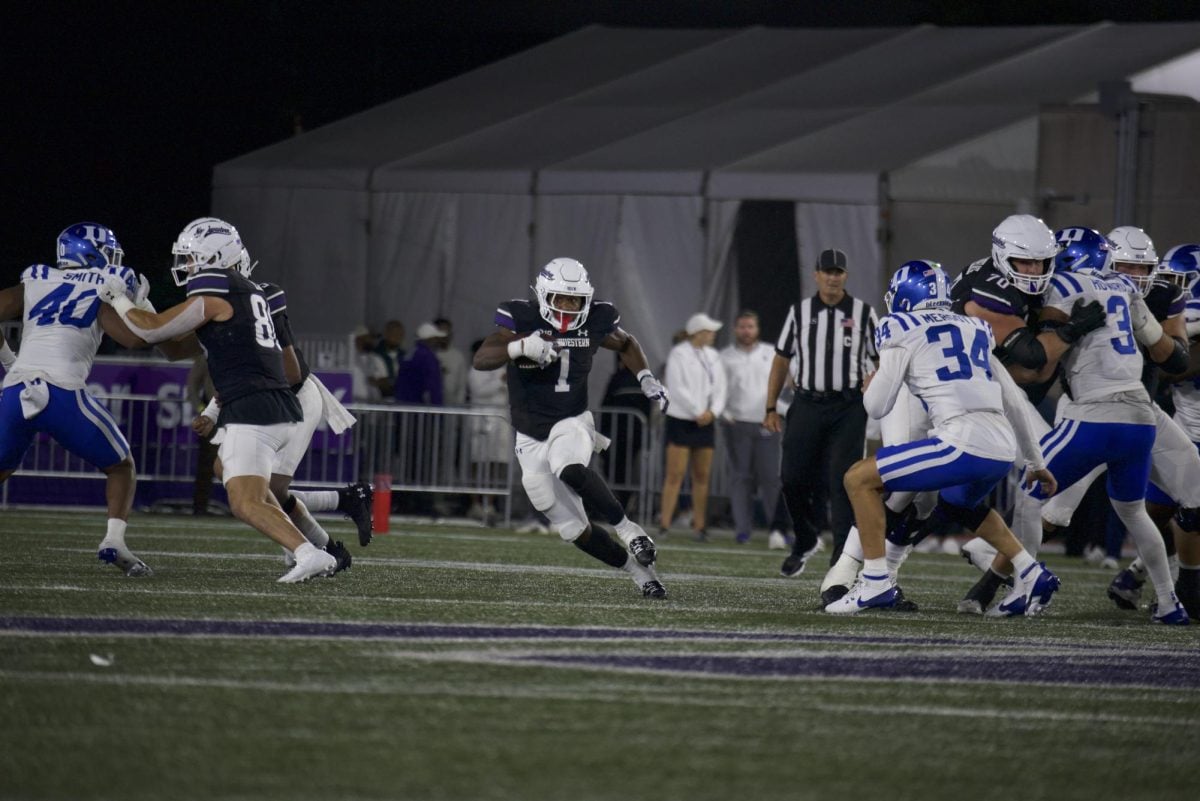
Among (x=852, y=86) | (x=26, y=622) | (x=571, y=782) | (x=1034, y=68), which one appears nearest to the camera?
(x=571, y=782)

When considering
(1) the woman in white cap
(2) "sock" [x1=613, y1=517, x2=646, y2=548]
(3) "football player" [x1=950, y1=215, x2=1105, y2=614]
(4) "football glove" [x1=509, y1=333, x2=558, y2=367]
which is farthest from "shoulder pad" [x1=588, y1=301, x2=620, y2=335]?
(1) the woman in white cap

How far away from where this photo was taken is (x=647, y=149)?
18094mm

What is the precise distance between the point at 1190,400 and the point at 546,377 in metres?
3.29

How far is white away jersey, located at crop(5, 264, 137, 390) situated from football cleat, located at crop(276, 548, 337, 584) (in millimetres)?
1484

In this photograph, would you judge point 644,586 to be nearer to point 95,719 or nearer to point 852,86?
point 95,719

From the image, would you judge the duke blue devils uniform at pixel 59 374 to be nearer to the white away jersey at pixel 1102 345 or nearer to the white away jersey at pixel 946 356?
the white away jersey at pixel 946 356

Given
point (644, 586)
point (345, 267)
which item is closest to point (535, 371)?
point (644, 586)

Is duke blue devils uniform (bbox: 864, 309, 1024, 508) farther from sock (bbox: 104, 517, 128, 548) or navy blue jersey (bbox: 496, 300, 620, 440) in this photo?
sock (bbox: 104, 517, 128, 548)

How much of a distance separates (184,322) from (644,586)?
91.9 inches

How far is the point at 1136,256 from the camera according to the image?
9531 mm

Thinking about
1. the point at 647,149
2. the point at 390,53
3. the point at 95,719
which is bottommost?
the point at 95,719

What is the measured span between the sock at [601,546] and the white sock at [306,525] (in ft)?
5.11

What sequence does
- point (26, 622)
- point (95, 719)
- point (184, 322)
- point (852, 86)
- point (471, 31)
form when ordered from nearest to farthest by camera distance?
1. point (95, 719)
2. point (26, 622)
3. point (184, 322)
4. point (852, 86)
5. point (471, 31)

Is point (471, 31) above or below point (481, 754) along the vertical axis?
above
